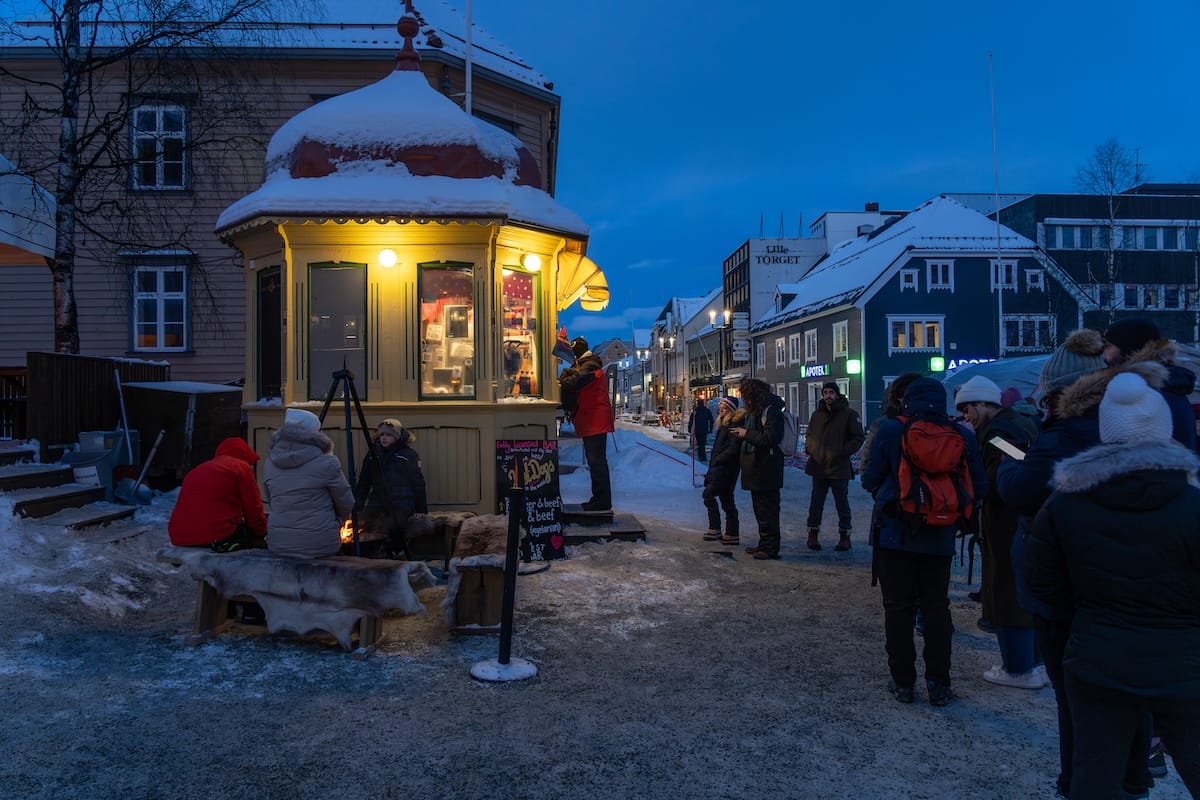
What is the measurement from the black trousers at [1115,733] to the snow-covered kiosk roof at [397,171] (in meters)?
6.66

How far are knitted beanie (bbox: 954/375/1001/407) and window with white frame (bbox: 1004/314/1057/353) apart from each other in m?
36.3

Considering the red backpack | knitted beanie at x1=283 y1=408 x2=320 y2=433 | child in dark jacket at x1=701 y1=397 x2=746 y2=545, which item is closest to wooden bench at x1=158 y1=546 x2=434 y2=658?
knitted beanie at x1=283 y1=408 x2=320 y2=433

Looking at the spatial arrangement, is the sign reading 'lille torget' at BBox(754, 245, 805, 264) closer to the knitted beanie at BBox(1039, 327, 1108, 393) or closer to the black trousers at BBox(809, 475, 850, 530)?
the black trousers at BBox(809, 475, 850, 530)

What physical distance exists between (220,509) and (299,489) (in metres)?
0.92

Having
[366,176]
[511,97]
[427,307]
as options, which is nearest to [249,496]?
[427,307]

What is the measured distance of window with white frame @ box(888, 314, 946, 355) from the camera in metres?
37.6

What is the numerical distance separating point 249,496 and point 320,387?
2.52m

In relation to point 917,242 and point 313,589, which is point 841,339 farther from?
point 313,589

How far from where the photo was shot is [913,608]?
14.7ft

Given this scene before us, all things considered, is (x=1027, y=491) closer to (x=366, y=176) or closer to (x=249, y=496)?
(x=249, y=496)

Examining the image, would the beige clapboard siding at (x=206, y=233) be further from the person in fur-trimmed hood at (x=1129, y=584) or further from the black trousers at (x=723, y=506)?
the person in fur-trimmed hood at (x=1129, y=584)

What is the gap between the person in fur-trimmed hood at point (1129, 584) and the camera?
2.46m

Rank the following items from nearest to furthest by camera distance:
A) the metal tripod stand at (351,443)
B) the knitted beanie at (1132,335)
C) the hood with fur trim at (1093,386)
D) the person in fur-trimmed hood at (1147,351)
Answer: the hood with fur trim at (1093,386)
the person in fur-trimmed hood at (1147,351)
the knitted beanie at (1132,335)
the metal tripod stand at (351,443)

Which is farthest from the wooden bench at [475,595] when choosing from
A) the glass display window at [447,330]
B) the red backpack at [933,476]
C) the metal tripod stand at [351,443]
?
the glass display window at [447,330]
